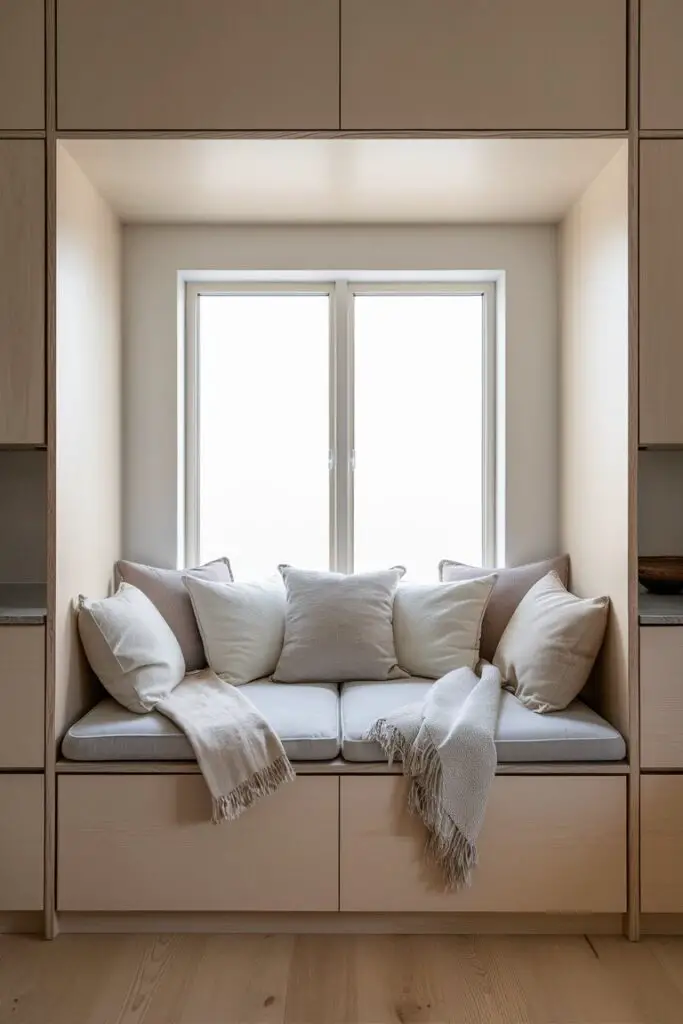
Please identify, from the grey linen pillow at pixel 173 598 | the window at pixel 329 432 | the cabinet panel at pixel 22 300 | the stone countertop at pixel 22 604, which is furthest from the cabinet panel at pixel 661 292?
the stone countertop at pixel 22 604

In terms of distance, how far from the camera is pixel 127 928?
2338 mm

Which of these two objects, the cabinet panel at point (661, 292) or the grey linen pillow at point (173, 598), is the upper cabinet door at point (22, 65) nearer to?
the grey linen pillow at point (173, 598)

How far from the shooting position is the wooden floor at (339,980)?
1.97 meters

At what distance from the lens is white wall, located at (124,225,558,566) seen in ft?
9.90

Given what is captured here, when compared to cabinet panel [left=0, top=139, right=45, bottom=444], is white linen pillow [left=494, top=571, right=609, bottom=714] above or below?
below

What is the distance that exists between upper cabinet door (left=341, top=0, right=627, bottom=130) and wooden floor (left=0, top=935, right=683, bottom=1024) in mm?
2210

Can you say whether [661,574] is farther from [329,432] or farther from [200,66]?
[200,66]

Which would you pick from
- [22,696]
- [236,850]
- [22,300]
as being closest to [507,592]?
[236,850]

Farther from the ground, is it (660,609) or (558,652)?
(660,609)

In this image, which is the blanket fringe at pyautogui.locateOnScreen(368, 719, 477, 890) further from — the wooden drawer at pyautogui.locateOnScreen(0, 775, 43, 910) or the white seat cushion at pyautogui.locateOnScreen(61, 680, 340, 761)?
the wooden drawer at pyautogui.locateOnScreen(0, 775, 43, 910)

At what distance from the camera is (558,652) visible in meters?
2.47

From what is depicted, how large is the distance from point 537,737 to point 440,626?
1.85ft

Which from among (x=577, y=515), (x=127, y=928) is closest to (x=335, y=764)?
(x=127, y=928)

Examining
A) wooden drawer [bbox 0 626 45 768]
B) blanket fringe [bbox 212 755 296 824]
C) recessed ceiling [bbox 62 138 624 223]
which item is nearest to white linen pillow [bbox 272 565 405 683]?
blanket fringe [bbox 212 755 296 824]
